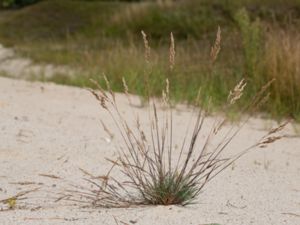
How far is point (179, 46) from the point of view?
1459 cm

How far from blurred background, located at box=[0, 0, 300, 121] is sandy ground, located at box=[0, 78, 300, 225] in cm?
62

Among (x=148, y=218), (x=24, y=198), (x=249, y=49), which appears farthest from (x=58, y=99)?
(x=148, y=218)

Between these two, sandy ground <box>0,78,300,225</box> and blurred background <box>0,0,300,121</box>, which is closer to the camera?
sandy ground <box>0,78,300,225</box>

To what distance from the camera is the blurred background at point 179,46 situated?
26.9ft

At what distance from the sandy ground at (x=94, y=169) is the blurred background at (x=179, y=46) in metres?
0.62

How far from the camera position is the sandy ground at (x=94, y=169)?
3.43 m

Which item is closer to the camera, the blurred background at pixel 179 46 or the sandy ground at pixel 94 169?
the sandy ground at pixel 94 169

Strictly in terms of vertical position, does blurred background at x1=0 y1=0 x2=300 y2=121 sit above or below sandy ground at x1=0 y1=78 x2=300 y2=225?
above

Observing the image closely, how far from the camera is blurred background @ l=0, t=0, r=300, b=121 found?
26.9ft

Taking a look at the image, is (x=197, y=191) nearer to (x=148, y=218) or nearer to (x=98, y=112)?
(x=148, y=218)

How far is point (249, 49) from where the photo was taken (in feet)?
28.3

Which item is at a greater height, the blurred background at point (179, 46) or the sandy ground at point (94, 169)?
the blurred background at point (179, 46)

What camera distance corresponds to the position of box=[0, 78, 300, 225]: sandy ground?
11.2 ft

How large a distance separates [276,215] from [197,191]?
41 cm
